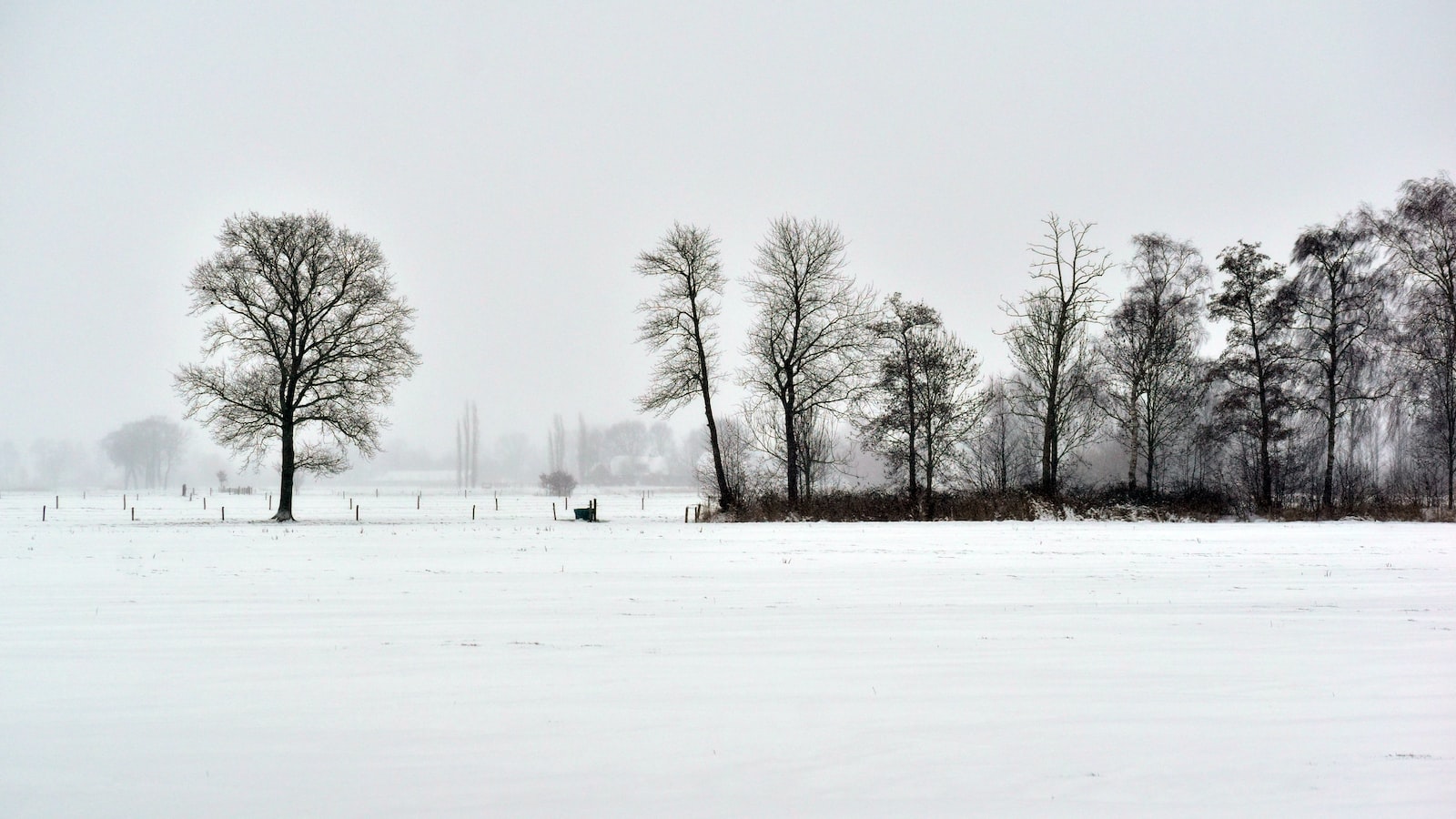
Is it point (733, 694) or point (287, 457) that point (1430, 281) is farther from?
point (287, 457)

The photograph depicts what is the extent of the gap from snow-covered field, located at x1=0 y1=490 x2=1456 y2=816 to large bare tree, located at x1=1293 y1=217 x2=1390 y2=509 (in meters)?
21.8

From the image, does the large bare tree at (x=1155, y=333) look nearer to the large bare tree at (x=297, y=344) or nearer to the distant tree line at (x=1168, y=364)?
the distant tree line at (x=1168, y=364)

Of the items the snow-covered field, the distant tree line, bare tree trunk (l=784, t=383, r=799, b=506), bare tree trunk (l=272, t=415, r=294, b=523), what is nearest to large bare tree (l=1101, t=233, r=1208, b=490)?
the distant tree line

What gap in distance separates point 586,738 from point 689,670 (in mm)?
1933

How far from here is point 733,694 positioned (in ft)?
23.6

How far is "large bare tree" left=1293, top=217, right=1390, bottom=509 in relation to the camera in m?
32.4

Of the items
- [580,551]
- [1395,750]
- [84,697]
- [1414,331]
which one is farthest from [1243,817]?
[1414,331]

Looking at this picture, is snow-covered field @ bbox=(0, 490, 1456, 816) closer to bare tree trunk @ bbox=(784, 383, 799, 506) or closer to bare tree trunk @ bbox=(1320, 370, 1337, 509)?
bare tree trunk @ bbox=(1320, 370, 1337, 509)

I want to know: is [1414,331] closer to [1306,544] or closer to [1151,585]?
[1306,544]

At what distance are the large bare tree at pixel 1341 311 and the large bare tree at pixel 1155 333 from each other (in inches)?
186

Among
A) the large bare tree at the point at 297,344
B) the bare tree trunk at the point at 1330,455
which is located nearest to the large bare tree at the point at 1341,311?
the bare tree trunk at the point at 1330,455

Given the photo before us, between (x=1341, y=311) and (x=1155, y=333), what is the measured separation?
22.2 feet

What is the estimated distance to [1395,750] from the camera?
5922 millimetres

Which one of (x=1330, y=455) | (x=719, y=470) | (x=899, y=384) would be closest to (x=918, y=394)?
(x=899, y=384)
